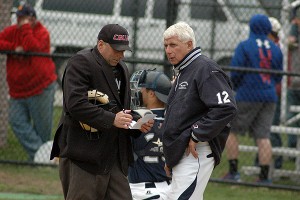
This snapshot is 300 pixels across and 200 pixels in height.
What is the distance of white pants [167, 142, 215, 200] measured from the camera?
19.2 feet

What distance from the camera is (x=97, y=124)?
5781 millimetres

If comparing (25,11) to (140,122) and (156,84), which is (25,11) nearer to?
(156,84)

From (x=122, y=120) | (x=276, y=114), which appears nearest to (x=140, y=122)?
(x=122, y=120)

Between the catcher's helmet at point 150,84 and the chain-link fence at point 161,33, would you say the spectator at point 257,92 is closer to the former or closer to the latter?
the chain-link fence at point 161,33

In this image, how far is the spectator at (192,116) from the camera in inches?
225

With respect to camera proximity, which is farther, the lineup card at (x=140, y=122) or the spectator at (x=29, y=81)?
the spectator at (x=29, y=81)

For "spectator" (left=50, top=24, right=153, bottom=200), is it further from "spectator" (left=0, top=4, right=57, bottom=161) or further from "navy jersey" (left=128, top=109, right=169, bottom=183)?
"spectator" (left=0, top=4, right=57, bottom=161)

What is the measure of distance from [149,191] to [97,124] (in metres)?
0.87

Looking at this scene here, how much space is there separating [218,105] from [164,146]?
53 centimetres

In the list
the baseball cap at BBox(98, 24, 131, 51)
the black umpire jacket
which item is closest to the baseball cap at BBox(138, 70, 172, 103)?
the black umpire jacket

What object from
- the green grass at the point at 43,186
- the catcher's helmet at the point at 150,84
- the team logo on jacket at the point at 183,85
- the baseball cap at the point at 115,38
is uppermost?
the baseball cap at the point at 115,38

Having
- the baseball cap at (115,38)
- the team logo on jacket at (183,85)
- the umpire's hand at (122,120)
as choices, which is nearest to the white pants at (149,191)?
the umpire's hand at (122,120)

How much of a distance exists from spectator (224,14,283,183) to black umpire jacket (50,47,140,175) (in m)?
3.89

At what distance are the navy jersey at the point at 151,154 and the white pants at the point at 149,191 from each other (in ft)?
0.14
